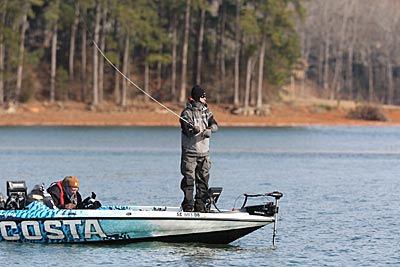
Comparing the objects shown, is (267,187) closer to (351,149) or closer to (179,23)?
(351,149)

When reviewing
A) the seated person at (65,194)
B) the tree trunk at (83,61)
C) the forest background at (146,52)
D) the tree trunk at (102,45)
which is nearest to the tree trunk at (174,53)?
the forest background at (146,52)

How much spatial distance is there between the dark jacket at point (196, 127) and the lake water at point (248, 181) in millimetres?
1572

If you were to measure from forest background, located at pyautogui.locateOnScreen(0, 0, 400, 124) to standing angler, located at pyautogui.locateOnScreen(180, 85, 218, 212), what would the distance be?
168ft

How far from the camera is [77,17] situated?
7369 centimetres

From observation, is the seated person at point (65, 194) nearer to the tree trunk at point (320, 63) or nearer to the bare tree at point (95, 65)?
the bare tree at point (95, 65)

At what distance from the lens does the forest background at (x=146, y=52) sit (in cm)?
7106

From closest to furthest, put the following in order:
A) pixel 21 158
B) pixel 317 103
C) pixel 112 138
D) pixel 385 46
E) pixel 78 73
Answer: pixel 21 158
pixel 112 138
pixel 78 73
pixel 317 103
pixel 385 46

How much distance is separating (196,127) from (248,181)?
44.4 feet

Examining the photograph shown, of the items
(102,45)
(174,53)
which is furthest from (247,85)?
(102,45)

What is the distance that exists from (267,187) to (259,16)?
52480 mm

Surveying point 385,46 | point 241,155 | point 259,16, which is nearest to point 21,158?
point 241,155

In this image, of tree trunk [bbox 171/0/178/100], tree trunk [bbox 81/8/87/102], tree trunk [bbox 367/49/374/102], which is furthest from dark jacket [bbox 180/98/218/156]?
tree trunk [bbox 367/49/374/102]

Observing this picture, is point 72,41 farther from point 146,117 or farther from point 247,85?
point 247,85

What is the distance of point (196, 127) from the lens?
55.7 feet
